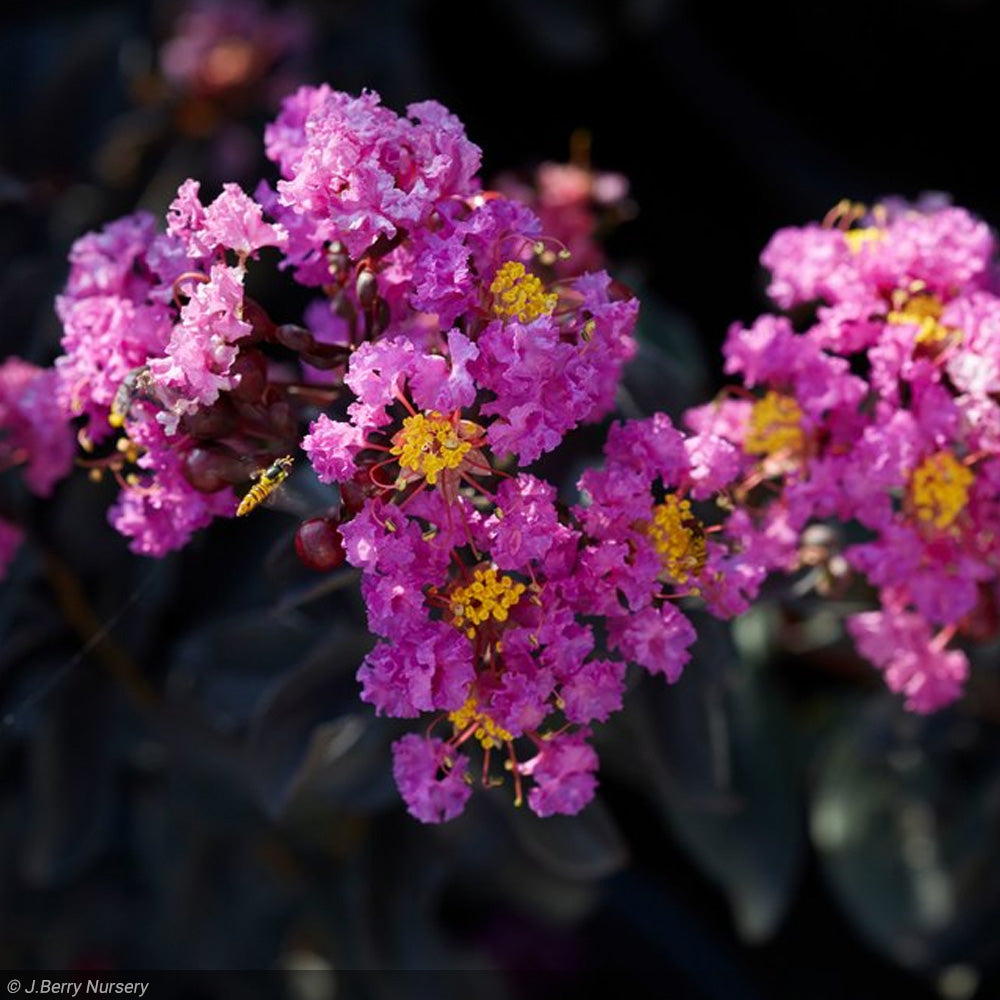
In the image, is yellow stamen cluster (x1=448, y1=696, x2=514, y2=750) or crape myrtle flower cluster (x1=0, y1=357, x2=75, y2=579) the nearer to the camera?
yellow stamen cluster (x1=448, y1=696, x2=514, y2=750)

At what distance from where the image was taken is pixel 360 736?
1.38 m

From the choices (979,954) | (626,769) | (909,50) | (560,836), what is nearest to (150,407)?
(560,836)

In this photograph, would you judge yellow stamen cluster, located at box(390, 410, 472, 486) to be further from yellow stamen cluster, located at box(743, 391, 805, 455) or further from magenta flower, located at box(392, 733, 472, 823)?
yellow stamen cluster, located at box(743, 391, 805, 455)

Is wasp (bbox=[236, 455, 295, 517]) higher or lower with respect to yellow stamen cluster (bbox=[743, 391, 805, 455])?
higher

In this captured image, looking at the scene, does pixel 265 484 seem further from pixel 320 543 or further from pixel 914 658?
pixel 914 658

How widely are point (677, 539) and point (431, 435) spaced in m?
0.20

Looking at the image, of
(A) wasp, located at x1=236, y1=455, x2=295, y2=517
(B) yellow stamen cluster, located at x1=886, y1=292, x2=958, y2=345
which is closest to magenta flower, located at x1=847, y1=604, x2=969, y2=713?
(B) yellow stamen cluster, located at x1=886, y1=292, x2=958, y2=345

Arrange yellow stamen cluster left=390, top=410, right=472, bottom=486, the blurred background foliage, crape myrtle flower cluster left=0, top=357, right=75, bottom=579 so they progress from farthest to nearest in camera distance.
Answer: the blurred background foliage, crape myrtle flower cluster left=0, top=357, right=75, bottom=579, yellow stamen cluster left=390, top=410, right=472, bottom=486

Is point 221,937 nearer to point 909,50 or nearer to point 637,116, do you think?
point 637,116

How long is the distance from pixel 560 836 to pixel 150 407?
639 mm

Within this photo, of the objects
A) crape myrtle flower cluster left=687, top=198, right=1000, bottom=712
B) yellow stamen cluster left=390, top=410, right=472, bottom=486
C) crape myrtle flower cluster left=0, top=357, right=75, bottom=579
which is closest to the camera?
yellow stamen cluster left=390, top=410, right=472, bottom=486

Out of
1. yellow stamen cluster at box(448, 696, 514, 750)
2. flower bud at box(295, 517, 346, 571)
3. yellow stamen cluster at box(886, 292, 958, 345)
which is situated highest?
yellow stamen cluster at box(886, 292, 958, 345)

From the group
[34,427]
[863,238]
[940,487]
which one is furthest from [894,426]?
[34,427]

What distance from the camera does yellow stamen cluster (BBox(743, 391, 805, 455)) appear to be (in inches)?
43.3
